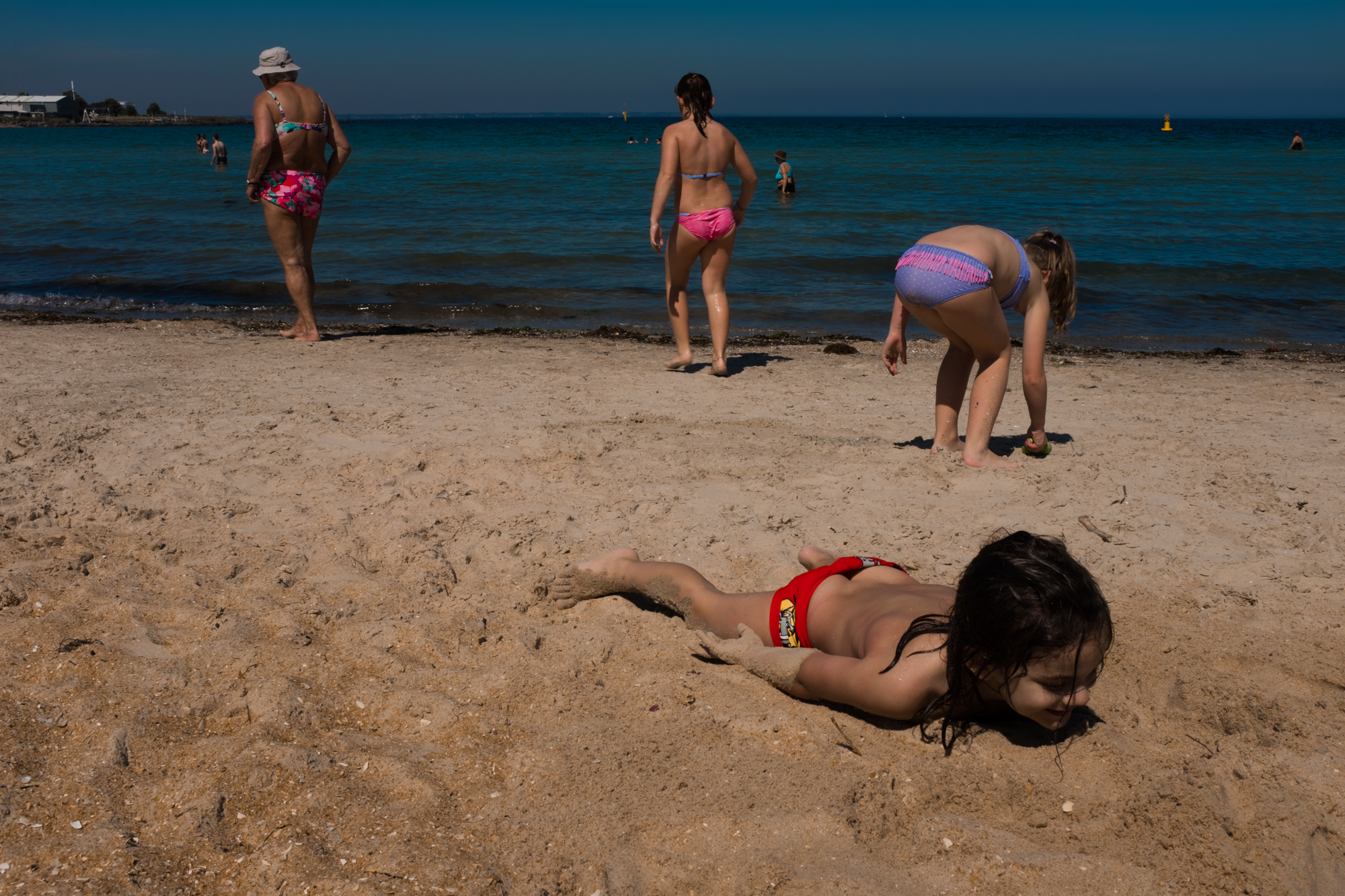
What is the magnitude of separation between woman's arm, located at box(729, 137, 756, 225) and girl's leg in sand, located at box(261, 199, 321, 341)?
9.45 feet

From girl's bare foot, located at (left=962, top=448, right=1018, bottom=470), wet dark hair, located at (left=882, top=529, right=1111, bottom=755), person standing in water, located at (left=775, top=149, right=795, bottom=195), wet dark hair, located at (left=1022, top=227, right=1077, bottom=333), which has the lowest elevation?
girl's bare foot, located at (left=962, top=448, right=1018, bottom=470)

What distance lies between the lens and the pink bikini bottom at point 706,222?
5.82 m

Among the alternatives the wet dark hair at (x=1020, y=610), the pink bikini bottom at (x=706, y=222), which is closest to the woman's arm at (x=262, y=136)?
the pink bikini bottom at (x=706, y=222)

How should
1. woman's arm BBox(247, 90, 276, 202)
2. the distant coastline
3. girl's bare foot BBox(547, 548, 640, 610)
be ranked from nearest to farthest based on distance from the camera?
girl's bare foot BBox(547, 548, 640, 610)
woman's arm BBox(247, 90, 276, 202)
the distant coastline

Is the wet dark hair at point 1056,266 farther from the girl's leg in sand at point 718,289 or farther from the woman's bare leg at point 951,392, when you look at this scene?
the girl's leg in sand at point 718,289

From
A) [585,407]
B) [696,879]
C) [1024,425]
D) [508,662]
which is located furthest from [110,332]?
[696,879]

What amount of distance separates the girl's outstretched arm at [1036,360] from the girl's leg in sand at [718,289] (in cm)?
218

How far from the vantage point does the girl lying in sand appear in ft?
6.77

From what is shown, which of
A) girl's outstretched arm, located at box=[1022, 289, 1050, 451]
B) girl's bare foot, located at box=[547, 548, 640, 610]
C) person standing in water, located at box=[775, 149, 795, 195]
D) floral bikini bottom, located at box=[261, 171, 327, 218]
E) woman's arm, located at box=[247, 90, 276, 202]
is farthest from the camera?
person standing in water, located at box=[775, 149, 795, 195]

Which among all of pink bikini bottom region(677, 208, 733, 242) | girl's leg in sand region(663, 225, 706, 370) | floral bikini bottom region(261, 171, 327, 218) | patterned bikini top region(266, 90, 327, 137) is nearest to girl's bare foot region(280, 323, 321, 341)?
floral bikini bottom region(261, 171, 327, 218)

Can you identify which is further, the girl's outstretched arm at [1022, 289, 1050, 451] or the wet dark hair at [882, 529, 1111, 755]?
the girl's outstretched arm at [1022, 289, 1050, 451]

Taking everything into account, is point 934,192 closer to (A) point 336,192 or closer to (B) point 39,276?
(A) point 336,192

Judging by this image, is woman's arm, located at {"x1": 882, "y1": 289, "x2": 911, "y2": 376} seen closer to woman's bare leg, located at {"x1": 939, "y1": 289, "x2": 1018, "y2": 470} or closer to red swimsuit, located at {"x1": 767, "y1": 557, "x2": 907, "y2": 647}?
woman's bare leg, located at {"x1": 939, "y1": 289, "x2": 1018, "y2": 470}

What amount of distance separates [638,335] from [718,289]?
205 centimetres
